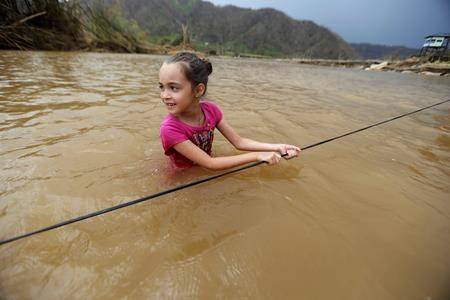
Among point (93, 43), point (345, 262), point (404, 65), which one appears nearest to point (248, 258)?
point (345, 262)

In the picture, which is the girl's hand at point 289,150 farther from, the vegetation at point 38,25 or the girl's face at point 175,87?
the vegetation at point 38,25

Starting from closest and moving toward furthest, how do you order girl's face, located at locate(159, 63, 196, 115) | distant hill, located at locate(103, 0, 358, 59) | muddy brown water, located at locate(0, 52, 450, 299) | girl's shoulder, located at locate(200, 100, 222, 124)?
muddy brown water, located at locate(0, 52, 450, 299)
girl's face, located at locate(159, 63, 196, 115)
girl's shoulder, located at locate(200, 100, 222, 124)
distant hill, located at locate(103, 0, 358, 59)

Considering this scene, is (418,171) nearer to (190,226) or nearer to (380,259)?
(380,259)

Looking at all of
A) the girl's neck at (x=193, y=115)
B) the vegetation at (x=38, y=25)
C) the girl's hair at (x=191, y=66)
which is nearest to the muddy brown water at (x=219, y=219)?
the girl's neck at (x=193, y=115)

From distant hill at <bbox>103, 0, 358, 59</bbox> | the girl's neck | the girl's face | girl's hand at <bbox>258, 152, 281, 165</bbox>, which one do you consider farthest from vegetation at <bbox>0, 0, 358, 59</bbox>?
girl's hand at <bbox>258, 152, 281, 165</bbox>

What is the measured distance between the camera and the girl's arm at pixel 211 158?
1630 mm

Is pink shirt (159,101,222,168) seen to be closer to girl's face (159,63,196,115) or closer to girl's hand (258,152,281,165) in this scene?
girl's face (159,63,196,115)

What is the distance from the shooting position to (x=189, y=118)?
1.80 metres

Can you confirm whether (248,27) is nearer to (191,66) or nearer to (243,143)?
(243,143)

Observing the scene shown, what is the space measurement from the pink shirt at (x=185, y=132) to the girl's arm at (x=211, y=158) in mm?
56

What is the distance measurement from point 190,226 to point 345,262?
78 cm

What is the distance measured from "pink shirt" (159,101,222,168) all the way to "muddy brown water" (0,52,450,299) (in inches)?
7.7

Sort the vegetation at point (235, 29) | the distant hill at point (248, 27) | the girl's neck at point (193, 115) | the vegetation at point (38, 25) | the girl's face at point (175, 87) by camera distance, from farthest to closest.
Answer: the distant hill at point (248, 27) → the vegetation at point (235, 29) → the vegetation at point (38, 25) → the girl's neck at point (193, 115) → the girl's face at point (175, 87)

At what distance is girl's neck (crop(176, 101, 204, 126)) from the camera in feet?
5.82
